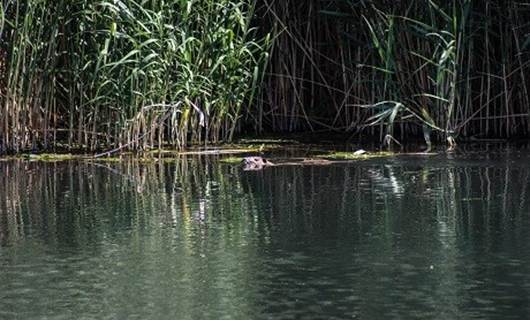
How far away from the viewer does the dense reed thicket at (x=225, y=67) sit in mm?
9289

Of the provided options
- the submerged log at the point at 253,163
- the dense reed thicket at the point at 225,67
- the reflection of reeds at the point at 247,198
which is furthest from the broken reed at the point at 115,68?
the submerged log at the point at 253,163

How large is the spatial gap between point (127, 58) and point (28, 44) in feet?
2.56

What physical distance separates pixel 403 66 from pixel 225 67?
4.82ft

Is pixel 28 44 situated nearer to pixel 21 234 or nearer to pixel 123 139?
pixel 123 139

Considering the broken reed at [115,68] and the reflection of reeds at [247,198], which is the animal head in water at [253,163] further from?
the broken reed at [115,68]

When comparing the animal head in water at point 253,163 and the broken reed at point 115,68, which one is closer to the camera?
the animal head in water at point 253,163

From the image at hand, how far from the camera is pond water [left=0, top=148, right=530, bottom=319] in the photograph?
183 inches

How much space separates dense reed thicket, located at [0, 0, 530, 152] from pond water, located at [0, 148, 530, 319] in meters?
0.70

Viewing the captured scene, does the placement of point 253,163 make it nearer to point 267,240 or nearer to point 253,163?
point 253,163

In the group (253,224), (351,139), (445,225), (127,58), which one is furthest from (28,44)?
(445,225)

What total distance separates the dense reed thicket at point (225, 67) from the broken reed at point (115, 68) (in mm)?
11

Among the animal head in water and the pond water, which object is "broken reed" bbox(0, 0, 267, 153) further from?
the animal head in water

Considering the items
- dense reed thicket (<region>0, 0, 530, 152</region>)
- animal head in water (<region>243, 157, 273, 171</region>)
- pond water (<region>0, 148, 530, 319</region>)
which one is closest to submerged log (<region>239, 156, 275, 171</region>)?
animal head in water (<region>243, 157, 273, 171</region>)

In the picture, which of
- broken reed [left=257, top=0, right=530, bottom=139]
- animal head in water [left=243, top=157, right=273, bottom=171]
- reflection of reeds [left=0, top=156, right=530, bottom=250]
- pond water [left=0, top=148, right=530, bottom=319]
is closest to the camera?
pond water [left=0, top=148, right=530, bottom=319]
